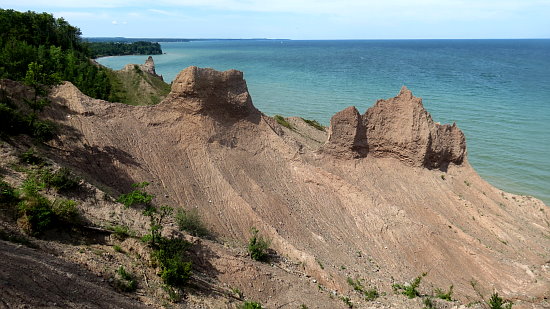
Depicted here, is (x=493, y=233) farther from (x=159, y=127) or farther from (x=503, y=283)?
(x=159, y=127)

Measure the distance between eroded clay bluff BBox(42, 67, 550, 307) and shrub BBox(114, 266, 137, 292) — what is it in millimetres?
5653

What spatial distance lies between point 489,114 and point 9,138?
5024cm

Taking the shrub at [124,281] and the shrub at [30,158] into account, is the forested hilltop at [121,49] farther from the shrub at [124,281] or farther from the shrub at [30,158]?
the shrub at [124,281]

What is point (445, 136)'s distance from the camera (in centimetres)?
2331

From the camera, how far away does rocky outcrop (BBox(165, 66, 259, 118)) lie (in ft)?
69.3

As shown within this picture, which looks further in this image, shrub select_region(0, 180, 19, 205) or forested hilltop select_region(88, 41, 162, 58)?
forested hilltop select_region(88, 41, 162, 58)

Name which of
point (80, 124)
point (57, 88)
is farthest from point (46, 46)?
point (80, 124)

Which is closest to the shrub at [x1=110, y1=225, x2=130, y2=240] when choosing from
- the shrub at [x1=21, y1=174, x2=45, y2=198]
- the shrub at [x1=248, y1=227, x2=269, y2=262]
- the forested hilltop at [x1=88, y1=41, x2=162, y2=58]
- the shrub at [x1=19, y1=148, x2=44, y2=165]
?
the shrub at [x1=21, y1=174, x2=45, y2=198]

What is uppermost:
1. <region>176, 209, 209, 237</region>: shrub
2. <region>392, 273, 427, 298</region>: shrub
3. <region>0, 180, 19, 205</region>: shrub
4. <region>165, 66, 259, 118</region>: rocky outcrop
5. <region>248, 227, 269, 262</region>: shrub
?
<region>165, 66, 259, 118</region>: rocky outcrop

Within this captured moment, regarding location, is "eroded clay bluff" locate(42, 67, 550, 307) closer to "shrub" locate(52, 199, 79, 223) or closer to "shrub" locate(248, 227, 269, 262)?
"shrub" locate(248, 227, 269, 262)

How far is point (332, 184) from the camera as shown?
819 inches

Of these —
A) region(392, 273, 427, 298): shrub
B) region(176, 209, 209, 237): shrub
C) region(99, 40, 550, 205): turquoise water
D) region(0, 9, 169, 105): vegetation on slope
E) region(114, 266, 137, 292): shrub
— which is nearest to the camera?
region(114, 266, 137, 292): shrub

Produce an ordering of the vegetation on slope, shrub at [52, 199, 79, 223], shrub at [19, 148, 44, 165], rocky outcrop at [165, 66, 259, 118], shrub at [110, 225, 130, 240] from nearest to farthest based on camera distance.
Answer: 1. shrub at [52, 199, 79, 223]
2. shrub at [110, 225, 130, 240]
3. shrub at [19, 148, 44, 165]
4. rocky outcrop at [165, 66, 259, 118]
5. the vegetation on slope

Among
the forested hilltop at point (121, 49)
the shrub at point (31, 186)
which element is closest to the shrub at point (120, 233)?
the shrub at point (31, 186)
